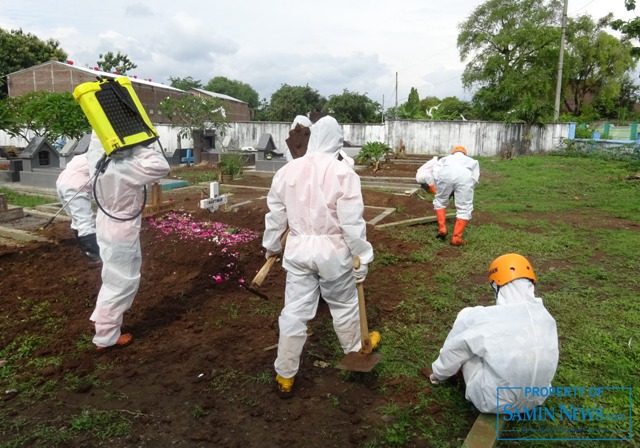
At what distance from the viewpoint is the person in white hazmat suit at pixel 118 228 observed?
3604mm

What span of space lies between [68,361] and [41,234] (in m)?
4.12

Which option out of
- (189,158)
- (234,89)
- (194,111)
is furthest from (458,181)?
(234,89)

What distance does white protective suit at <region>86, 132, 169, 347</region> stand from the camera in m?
3.60

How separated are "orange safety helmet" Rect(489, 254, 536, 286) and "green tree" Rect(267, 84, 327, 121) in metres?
36.5

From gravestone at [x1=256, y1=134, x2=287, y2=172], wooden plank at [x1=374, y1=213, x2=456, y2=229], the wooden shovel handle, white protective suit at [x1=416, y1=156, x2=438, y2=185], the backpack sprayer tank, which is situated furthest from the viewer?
gravestone at [x1=256, y1=134, x2=287, y2=172]

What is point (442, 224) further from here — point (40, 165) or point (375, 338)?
point (40, 165)

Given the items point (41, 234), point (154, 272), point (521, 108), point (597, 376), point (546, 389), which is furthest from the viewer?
point (521, 108)

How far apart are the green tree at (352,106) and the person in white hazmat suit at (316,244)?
106ft

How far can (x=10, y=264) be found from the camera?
5.42 m

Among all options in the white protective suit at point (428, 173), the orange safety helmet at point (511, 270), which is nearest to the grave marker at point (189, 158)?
the white protective suit at point (428, 173)

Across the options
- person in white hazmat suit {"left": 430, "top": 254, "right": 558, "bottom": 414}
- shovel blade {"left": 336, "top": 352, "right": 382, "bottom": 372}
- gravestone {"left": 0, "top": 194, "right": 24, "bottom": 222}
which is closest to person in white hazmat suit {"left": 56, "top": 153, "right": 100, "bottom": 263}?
gravestone {"left": 0, "top": 194, "right": 24, "bottom": 222}

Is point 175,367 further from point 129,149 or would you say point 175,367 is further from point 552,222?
point 552,222

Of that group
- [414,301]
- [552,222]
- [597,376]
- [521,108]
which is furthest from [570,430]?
[521,108]

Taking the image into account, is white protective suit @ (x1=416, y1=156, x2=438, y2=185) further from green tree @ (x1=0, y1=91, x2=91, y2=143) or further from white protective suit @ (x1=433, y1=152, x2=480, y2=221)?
green tree @ (x1=0, y1=91, x2=91, y2=143)
